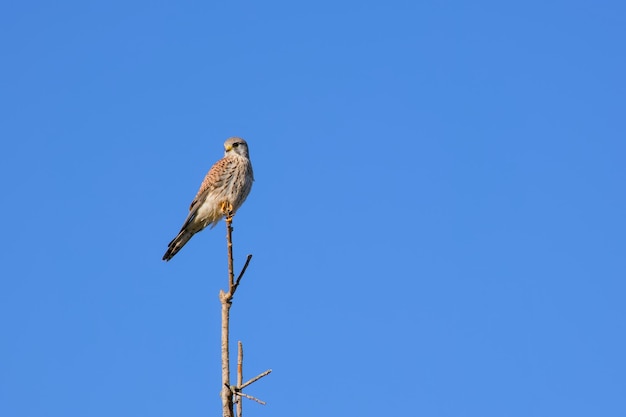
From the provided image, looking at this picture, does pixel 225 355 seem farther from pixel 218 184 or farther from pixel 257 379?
pixel 218 184

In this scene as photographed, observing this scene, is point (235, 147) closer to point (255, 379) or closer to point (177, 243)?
point (177, 243)

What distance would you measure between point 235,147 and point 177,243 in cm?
150

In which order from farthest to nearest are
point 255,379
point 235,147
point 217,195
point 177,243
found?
point 235,147
point 217,195
point 177,243
point 255,379

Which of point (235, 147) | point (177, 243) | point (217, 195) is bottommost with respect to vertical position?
point (177, 243)

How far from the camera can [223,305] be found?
353 centimetres

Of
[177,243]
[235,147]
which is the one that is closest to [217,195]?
[177,243]

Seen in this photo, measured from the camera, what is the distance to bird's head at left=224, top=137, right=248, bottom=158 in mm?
9562

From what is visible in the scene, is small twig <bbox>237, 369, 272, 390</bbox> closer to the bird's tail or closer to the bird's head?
the bird's tail

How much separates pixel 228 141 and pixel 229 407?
672 cm

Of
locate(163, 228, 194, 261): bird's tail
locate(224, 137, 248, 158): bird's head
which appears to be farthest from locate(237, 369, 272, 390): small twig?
locate(224, 137, 248, 158): bird's head

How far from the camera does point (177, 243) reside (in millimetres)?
8625

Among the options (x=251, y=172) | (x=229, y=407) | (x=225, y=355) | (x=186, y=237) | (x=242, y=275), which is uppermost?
(x=251, y=172)

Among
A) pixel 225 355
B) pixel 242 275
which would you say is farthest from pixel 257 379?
pixel 242 275

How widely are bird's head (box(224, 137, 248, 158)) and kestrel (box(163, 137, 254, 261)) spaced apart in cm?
24
